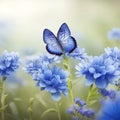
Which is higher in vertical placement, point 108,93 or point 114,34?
point 114,34

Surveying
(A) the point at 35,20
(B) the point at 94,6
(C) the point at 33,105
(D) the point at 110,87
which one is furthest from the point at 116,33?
(C) the point at 33,105

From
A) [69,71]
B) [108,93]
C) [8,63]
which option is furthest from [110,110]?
[8,63]

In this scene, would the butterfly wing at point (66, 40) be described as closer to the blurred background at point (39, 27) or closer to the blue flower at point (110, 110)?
the blurred background at point (39, 27)

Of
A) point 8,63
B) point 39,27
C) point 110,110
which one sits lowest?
point 110,110

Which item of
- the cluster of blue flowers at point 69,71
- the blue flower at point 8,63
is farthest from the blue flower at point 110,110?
the blue flower at point 8,63

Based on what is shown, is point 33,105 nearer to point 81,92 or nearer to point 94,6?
point 81,92

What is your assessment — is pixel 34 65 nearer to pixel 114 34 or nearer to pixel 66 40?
pixel 66 40

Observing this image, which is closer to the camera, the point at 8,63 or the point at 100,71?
the point at 100,71
